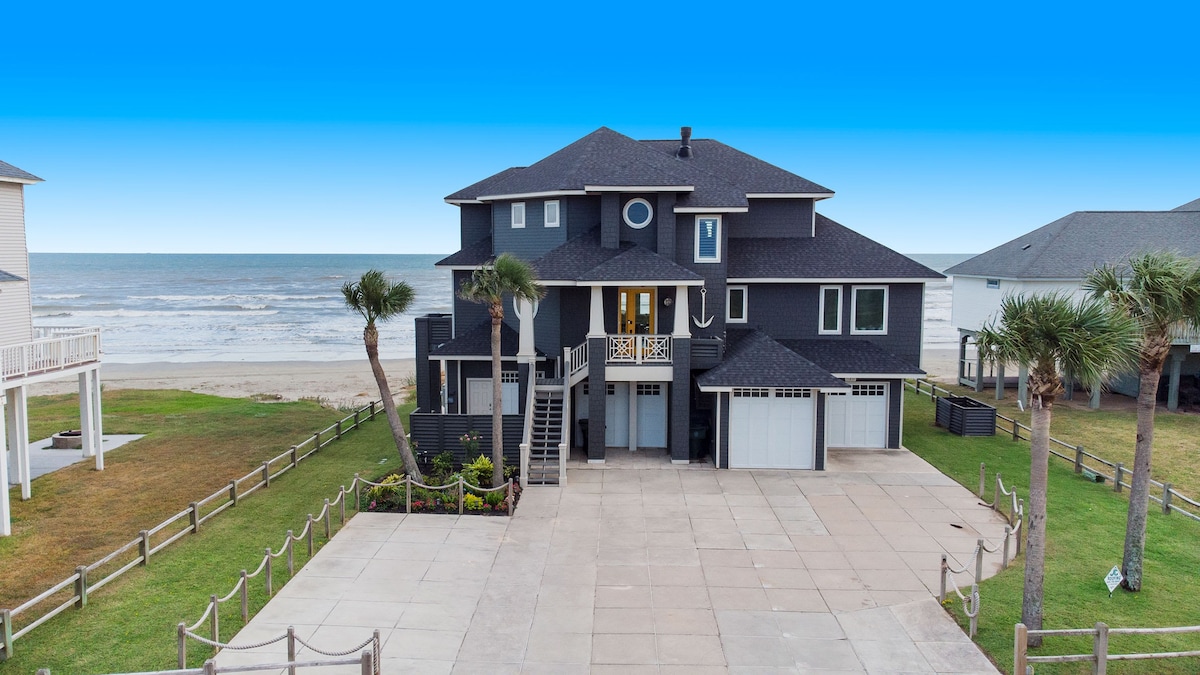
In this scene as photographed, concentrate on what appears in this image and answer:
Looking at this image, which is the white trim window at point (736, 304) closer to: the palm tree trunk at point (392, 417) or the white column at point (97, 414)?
the palm tree trunk at point (392, 417)

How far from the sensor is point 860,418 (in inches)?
938

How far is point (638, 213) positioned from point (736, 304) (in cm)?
452

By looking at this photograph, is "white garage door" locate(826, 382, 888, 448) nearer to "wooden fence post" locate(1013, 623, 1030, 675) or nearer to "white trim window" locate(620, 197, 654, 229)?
"white trim window" locate(620, 197, 654, 229)

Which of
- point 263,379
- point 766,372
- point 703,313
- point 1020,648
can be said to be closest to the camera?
point 1020,648

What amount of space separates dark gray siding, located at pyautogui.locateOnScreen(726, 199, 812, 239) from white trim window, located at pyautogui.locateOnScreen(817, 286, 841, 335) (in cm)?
264

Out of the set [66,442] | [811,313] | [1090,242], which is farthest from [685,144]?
[66,442]

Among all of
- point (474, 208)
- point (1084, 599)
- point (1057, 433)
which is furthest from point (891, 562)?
point (474, 208)

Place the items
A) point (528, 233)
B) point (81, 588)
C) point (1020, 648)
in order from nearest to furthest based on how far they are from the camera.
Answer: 1. point (1020, 648)
2. point (81, 588)
3. point (528, 233)

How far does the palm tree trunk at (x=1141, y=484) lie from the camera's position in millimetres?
12297

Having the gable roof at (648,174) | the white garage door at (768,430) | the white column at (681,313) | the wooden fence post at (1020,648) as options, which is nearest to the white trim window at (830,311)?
the gable roof at (648,174)

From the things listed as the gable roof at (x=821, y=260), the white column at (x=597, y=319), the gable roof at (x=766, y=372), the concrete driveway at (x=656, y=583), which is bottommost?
the concrete driveway at (x=656, y=583)

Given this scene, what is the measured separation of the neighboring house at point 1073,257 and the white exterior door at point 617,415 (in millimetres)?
15148

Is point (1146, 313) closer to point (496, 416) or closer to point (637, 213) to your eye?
point (496, 416)

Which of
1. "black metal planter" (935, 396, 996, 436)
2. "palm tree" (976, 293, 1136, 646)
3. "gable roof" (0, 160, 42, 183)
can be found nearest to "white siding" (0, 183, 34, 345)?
"gable roof" (0, 160, 42, 183)
